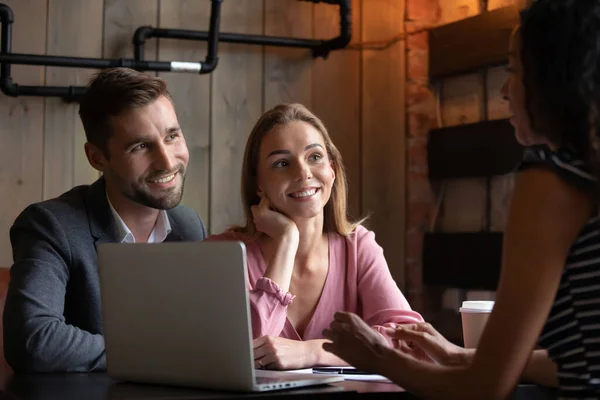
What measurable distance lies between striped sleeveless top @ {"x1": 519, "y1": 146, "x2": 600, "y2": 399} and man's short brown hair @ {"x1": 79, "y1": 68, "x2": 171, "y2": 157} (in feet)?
3.80

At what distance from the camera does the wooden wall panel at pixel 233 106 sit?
3.02 metres

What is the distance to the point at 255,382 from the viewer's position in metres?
1.17

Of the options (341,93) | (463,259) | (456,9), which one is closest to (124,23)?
(341,93)

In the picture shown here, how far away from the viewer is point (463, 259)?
2.84m

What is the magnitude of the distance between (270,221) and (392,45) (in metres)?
1.46

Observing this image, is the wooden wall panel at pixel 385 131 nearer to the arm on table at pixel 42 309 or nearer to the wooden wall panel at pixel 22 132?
the wooden wall panel at pixel 22 132

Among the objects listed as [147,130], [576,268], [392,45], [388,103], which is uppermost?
[392,45]

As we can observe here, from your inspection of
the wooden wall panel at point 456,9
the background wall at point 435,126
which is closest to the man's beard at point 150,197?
the background wall at point 435,126

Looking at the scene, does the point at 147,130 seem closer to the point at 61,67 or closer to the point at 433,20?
the point at 61,67

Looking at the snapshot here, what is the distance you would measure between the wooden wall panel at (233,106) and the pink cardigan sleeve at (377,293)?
1.04 meters

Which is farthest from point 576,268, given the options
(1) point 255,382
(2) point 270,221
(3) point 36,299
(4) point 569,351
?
(3) point 36,299

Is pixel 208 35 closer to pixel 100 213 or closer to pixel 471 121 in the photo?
pixel 471 121

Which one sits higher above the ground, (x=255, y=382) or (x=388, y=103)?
(x=388, y=103)

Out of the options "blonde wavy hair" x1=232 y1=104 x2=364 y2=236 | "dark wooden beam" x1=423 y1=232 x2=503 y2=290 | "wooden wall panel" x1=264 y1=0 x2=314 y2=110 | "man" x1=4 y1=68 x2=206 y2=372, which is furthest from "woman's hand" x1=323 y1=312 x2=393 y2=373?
"wooden wall panel" x1=264 y1=0 x2=314 y2=110
